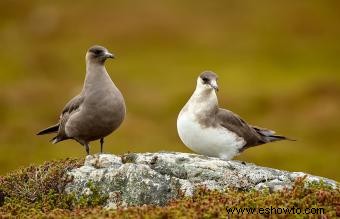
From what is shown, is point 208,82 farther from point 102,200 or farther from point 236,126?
point 102,200

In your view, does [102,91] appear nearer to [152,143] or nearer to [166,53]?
[152,143]

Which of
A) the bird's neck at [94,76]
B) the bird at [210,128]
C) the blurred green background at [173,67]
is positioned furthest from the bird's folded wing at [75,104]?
the blurred green background at [173,67]

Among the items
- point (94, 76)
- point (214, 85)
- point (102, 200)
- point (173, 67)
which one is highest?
point (173, 67)

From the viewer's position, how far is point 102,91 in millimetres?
11703

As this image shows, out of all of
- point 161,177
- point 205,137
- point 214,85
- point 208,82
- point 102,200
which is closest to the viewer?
point 102,200

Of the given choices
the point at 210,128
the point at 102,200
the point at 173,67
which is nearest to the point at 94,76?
the point at 210,128

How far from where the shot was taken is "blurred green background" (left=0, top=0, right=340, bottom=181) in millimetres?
27422

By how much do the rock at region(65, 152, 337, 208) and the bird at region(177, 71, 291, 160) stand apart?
3.02 ft

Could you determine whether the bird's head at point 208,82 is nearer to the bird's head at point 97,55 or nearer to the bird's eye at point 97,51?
the bird's head at point 97,55

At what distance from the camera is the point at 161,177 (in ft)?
32.2

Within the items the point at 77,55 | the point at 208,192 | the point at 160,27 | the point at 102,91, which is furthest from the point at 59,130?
the point at 160,27

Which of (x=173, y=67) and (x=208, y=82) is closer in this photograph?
(x=208, y=82)

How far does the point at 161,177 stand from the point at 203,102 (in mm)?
2068

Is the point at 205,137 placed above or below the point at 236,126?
below
